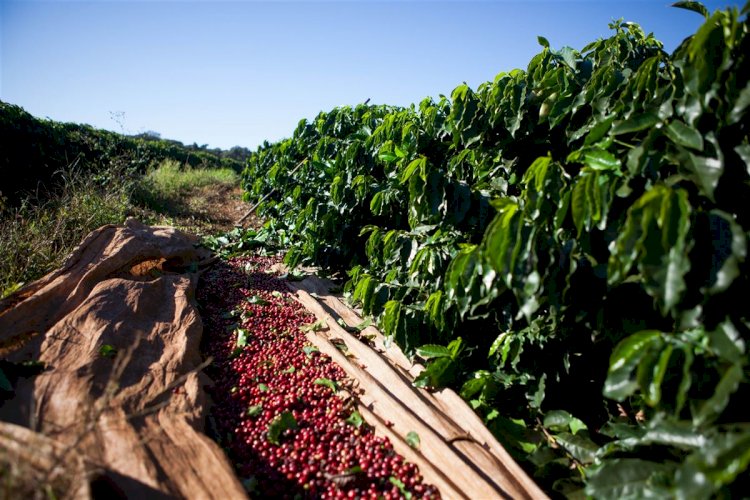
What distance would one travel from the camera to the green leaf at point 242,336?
123 inches

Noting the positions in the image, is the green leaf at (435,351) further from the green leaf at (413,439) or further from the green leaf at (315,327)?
the green leaf at (315,327)

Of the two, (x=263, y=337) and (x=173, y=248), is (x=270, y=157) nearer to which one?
(x=173, y=248)

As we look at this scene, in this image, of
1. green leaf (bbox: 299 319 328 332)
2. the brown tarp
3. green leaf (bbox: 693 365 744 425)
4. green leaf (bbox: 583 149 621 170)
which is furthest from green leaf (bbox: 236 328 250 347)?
green leaf (bbox: 693 365 744 425)

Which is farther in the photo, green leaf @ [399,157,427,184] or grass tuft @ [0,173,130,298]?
grass tuft @ [0,173,130,298]

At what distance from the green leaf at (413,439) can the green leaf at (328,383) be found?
63 cm

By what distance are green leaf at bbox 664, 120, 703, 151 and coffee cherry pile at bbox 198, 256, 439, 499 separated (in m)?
1.83

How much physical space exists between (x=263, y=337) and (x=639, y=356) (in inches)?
107

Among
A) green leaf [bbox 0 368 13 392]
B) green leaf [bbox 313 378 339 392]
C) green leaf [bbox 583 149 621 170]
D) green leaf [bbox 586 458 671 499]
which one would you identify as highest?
green leaf [bbox 0 368 13 392]

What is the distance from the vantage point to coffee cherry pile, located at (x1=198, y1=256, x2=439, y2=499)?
191 cm

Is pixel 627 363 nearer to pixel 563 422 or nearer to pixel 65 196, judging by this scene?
pixel 563 422

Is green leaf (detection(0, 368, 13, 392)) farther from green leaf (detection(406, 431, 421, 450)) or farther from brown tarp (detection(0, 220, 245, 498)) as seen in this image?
green leaf (detection(406, 431, 421, 450))

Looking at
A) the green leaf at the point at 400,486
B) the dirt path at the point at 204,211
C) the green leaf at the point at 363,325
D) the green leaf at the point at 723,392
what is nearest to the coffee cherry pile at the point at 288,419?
the green leaf at the point at 400,486

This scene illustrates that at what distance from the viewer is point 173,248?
410 cm

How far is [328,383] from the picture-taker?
260 centimetres
